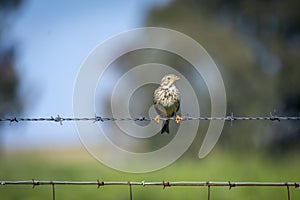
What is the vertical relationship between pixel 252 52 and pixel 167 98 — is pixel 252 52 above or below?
above

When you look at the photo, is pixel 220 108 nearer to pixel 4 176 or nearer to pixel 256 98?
pixel 256 98

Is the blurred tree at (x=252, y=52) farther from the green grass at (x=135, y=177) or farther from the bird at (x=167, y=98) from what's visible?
the bird at (x=167, y=98)

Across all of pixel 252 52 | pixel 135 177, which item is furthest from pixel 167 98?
pixel 252 52

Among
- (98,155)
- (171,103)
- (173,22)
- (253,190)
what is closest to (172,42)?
(173,22)

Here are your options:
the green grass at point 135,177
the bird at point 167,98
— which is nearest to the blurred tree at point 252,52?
the green grass at point 135,177

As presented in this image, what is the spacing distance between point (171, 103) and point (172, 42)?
→ 73.9ft

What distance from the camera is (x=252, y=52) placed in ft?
106

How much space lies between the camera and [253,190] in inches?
615

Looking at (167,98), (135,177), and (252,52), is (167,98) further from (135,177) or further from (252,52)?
(252,52)

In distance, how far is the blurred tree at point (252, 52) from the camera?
30312 mm

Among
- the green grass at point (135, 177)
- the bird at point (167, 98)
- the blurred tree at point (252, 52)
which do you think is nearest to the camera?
the bird at point (167, 98)

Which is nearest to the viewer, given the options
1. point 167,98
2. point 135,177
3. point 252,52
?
point 167,98

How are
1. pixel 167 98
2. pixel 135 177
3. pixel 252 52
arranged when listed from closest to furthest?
1. pixel 167 98
2. pixel 135 177
3. pixel 252 52

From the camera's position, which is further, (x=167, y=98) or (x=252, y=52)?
(x=252, y=52)
